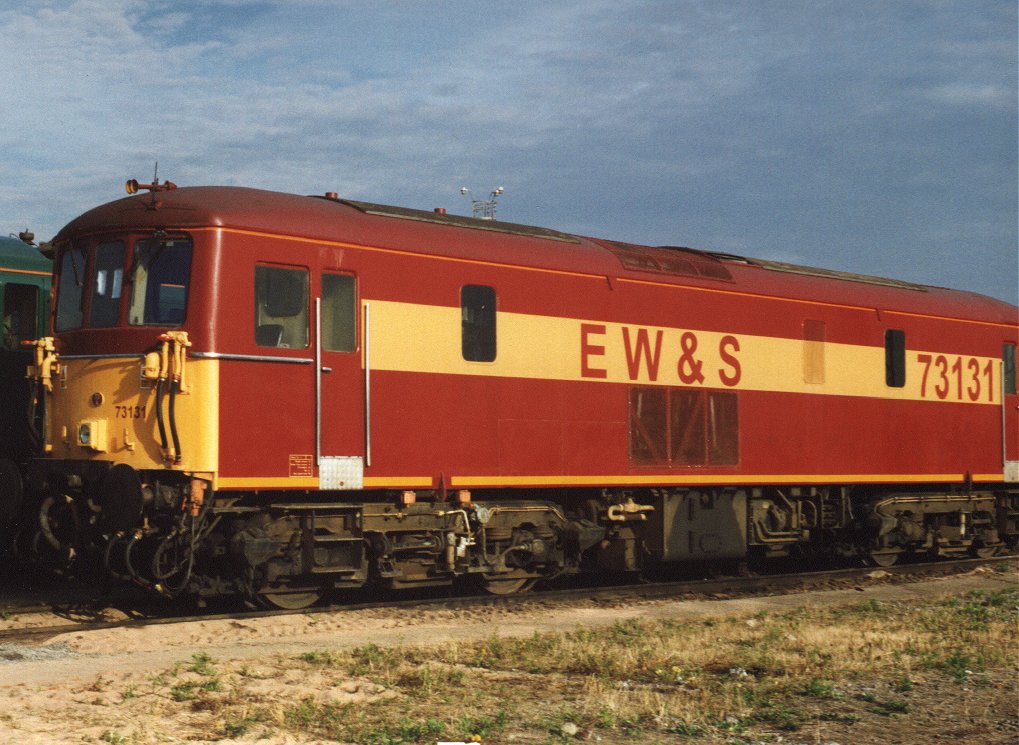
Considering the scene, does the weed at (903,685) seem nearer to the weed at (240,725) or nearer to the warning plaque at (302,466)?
the weed at (240,725)

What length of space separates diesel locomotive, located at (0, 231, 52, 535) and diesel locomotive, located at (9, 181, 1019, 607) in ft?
9.12

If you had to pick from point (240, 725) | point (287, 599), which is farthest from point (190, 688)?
point (287, 599)

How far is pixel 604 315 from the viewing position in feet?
52.3

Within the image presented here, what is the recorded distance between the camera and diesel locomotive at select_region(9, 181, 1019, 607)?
41.5ft

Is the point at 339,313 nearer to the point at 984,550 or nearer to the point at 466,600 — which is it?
the point at 466,600

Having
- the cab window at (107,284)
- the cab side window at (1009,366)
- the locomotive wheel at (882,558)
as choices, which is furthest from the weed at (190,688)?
the cab side window at (1009,366)

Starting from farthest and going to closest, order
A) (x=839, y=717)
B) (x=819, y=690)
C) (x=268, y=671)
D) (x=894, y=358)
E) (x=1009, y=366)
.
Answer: (x=1009, y=366)
(x=894, y=358)
(x=268, y=671)
(x=819, y=690)
(x=839, y=717)

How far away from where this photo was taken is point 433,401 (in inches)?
557

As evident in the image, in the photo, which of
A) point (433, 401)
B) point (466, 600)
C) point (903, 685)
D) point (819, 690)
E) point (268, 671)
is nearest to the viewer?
point (819, 690)

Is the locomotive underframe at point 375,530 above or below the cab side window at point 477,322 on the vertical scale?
below

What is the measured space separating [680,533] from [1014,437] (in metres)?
7.72

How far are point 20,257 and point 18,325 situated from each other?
0.91 metres

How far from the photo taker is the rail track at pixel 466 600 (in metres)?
12.6

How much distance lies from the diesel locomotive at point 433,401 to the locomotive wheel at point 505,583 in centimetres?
5
